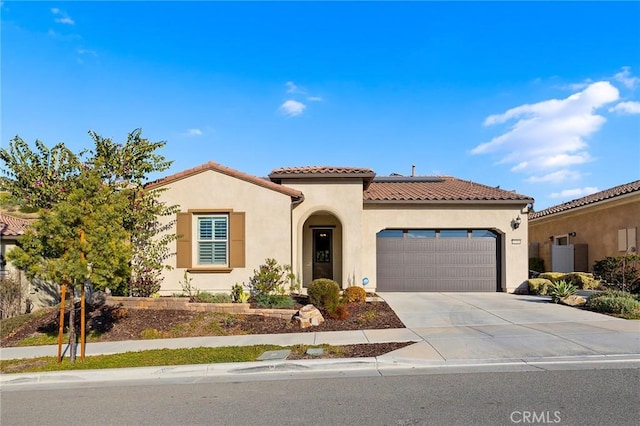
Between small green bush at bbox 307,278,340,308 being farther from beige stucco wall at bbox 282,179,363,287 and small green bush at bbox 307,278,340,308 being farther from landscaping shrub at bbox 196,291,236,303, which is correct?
beige stucco wall at bbox 282,179,363,287

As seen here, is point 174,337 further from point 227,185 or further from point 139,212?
point 227,185

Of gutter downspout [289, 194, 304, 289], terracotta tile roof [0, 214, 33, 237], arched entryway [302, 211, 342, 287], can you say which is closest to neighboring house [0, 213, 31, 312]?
terracotta tile roof [0, 214, 33, 237]

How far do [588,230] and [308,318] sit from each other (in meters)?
14.5

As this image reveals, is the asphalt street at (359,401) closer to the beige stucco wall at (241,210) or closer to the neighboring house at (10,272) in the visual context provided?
the beige stucco wall at (241,210)

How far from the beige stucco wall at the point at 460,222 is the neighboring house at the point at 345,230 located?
0.04m

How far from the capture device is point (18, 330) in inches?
436

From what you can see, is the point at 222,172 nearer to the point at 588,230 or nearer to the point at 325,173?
the point at 325,173

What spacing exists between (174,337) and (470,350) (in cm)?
615

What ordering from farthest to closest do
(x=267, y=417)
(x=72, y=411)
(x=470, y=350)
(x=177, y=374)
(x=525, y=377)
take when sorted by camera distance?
(x=470, y=350), (x=177, y=374), (x=525, y=377), (x=72, y=411), (x=267, y=417)

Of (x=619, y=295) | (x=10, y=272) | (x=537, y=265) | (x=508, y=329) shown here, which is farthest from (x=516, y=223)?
(x=10, y=272)

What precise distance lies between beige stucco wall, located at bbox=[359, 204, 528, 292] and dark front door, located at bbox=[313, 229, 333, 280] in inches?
71.8

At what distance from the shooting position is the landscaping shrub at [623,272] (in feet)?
44.0

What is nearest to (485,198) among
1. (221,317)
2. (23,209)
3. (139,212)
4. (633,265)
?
(633,265)

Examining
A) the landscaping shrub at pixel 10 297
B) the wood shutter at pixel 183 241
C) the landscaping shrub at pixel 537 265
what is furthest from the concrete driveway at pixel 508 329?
the landscaping shrub at pixel 10 297
